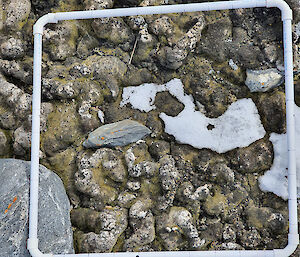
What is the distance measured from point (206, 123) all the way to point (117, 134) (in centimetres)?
122

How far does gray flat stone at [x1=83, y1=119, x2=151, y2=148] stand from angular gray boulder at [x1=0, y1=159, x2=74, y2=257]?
30.2 inches

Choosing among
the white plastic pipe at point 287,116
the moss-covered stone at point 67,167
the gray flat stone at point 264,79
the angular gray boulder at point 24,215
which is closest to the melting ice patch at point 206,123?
the gray flat stone at point 264,79

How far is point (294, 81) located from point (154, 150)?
2.11 m

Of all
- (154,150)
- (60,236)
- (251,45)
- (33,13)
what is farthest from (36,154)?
(251,45)

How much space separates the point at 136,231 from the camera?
154 inches

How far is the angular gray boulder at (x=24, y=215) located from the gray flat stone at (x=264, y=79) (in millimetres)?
2956

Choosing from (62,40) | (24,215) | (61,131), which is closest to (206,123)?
(61,131)

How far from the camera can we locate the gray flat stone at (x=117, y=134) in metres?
4.02

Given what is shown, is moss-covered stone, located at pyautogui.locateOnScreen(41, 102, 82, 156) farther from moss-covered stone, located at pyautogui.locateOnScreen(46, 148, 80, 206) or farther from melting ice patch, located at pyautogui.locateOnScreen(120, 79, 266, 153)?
melting ice patch, located at pyautogui.locateOnScreen(120, 79, 266, 153)

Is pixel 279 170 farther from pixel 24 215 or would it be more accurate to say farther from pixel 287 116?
pixel 24 215

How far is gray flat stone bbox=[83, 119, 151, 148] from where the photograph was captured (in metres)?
4.02

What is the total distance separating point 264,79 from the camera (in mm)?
4070

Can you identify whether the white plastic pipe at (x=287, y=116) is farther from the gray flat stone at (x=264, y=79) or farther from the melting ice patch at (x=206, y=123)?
the melting ice patch at (x=206, y=123)

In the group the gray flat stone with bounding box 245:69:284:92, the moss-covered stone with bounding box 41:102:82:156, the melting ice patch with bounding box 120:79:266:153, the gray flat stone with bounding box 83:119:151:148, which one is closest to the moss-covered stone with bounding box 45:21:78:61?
the moss-covered stone with bounding box 41:102:82:156
